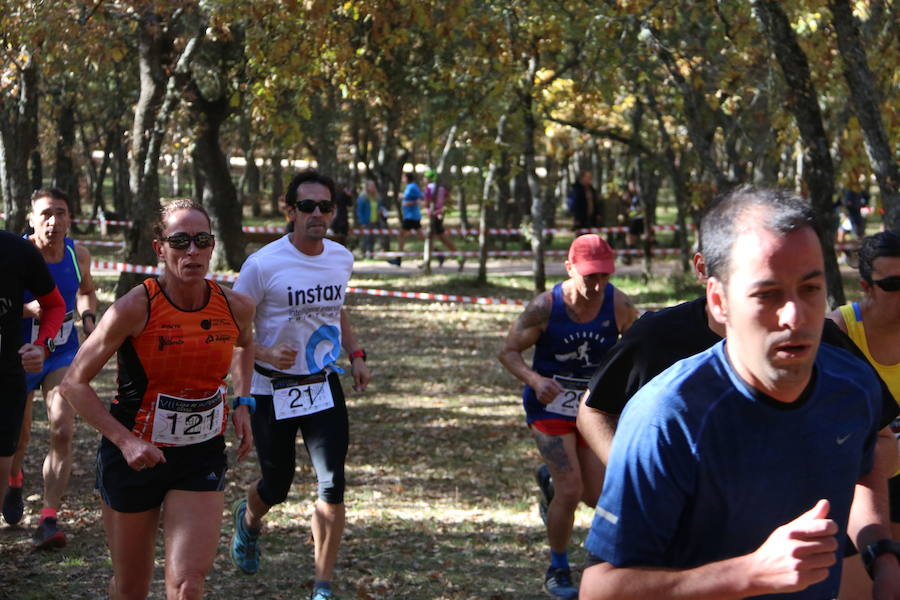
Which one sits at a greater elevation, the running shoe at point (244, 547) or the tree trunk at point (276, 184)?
the tree trunk at point (276, 184)

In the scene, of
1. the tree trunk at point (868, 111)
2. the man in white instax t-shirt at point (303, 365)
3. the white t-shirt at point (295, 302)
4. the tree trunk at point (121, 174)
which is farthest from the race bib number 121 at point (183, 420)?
the tree trunk at point (121, 174)

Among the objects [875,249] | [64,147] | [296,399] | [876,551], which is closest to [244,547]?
[296,399]

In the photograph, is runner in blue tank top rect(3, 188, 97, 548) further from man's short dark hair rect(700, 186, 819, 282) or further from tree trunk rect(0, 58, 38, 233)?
tree trunk rect(0, 58, 38, 233)

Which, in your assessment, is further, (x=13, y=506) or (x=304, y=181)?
(x=13, y=506)

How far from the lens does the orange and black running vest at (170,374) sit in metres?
4.68

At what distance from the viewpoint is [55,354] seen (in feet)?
23.6

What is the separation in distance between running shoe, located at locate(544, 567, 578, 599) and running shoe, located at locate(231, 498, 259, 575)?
1539 millimetres

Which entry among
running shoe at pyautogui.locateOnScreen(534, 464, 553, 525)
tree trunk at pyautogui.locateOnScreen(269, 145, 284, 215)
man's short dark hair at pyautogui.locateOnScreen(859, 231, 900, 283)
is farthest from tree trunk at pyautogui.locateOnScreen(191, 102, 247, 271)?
tree trunk at pyautogui.locateOnScreen(269, 145, 284, 215)

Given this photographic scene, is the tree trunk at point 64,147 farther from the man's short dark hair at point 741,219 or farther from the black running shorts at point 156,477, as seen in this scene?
the man's short dark hair at point 741,219

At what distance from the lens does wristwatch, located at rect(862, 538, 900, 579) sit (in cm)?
290

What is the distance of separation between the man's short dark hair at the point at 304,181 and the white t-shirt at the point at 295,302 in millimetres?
237

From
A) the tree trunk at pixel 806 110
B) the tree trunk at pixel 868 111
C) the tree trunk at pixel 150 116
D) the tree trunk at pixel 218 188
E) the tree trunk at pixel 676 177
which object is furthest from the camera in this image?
the tree trunk at pixel 676 177

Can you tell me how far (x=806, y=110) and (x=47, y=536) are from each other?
22.3ft

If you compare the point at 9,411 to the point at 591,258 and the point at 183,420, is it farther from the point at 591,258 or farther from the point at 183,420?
the point at 591,258
